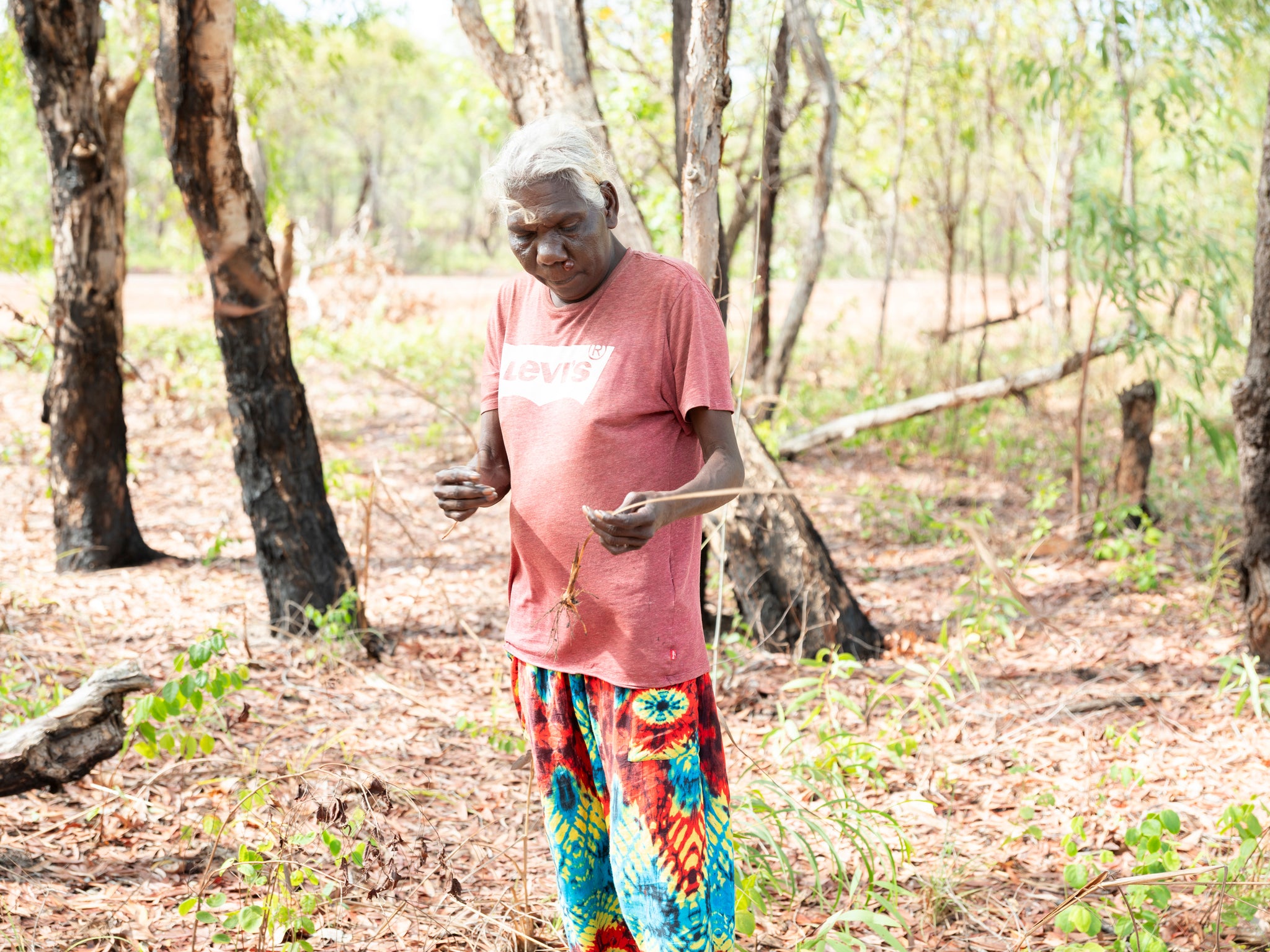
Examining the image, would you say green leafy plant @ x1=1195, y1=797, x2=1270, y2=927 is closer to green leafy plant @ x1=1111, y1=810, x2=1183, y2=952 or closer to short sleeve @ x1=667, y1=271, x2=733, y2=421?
green leafy plant @ x1=1111, y1=810, x2=1183, y2=952

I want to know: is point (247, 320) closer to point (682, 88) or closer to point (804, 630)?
point (682, 88)

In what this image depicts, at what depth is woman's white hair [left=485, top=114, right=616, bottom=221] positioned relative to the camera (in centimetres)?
173

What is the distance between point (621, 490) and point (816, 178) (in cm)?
493

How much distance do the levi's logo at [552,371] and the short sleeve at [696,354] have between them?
4.6 inches

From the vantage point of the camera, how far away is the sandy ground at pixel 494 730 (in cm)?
259

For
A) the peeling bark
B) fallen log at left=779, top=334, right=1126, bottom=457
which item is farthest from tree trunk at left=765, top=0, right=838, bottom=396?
the peeling bark

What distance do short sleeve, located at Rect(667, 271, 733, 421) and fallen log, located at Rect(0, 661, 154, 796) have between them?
178cm

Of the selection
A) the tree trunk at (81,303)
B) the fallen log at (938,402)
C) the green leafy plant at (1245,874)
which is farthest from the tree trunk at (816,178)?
the green leafy plant at (1245,874)

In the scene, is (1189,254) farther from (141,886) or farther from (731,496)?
(141,886)

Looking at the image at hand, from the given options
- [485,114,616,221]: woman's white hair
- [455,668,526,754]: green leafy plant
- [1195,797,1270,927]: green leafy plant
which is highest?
[485,114,616,221]: woman's white hair

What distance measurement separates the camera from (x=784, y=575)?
4285mm

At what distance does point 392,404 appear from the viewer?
32.4ft

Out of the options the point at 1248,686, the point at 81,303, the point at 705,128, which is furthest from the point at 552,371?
the point at 81,303

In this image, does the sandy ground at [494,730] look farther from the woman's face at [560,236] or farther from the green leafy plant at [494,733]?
the woman's face at [560,236]
